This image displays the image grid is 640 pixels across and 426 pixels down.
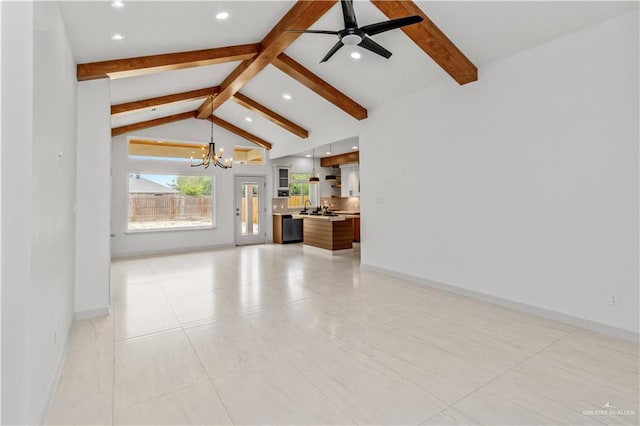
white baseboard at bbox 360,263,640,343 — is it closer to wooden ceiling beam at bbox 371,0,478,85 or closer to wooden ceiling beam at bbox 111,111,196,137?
wooden ceiling beam at bbox 371,0,478,85

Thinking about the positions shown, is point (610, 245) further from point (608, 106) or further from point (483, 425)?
point (483, 425)

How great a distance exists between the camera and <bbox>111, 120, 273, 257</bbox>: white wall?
759cm

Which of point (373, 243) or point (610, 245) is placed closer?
point (610, 245)

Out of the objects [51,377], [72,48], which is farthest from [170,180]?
[51,377]

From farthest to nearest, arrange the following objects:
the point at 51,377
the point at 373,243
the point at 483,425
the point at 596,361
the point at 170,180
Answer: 1. the point at 170,180
2. the point at 373,243
3. the point at 596,361
4. the point at 51,377
5. the point at 483,425

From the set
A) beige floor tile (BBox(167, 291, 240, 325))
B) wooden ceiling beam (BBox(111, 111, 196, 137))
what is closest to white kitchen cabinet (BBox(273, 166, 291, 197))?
wooden ceiling beam (BBox(111, 111, 196, 137))

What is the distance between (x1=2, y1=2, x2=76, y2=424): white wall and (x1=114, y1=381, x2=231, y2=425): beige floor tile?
49 cm

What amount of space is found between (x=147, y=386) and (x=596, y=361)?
11.6 ft

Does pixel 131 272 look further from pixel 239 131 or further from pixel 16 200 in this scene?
pixel 16 200

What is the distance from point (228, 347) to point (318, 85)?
175 inches

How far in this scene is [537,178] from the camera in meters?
3.62

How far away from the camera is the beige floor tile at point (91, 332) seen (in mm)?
3002

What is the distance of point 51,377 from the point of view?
2170 millimetres

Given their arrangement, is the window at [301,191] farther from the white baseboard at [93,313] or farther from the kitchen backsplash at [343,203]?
the white baseboard at [93,313]
